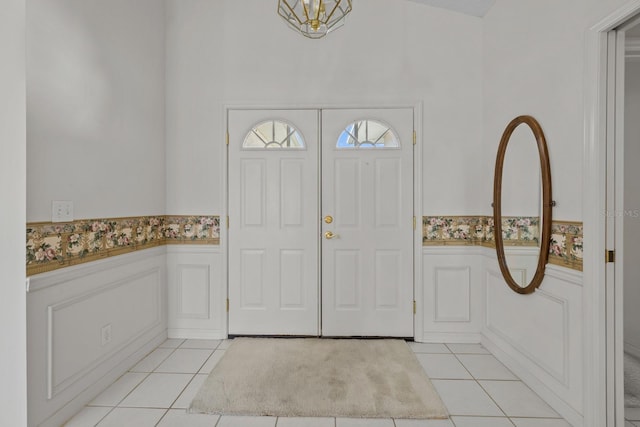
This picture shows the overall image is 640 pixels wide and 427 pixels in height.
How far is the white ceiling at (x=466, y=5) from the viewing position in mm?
2809

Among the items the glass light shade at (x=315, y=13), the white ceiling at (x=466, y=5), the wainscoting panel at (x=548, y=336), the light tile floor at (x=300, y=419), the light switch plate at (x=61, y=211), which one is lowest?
the light tile floor at (x=300, y=419)

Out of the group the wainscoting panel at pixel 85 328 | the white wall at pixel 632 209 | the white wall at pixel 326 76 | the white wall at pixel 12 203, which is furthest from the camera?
the white wall at pixel 326 76

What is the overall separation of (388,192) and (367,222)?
313 millimetres

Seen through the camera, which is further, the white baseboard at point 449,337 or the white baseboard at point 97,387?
the white baseboard at point 449,337

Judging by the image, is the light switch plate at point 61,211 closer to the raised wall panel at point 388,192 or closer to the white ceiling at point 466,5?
the raised wall panel at point 388,192

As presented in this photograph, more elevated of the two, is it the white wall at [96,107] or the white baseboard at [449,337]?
the white wall at [96,107]

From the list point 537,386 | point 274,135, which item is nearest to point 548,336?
point 537,386

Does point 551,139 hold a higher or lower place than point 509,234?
higher

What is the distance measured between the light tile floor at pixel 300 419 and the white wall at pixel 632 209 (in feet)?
1.62

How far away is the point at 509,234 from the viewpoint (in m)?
2.49

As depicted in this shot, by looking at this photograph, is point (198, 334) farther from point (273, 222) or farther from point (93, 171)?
point (93, 171)

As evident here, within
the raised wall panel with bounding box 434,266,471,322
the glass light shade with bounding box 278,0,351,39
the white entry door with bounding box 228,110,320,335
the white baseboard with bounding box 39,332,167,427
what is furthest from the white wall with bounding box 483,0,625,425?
the white baseboard with bounding box 39,332,167,427

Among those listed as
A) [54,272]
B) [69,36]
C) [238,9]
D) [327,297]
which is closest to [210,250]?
[327,297]

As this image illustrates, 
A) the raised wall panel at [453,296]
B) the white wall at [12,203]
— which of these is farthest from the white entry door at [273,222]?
the white wall at [12,203]
